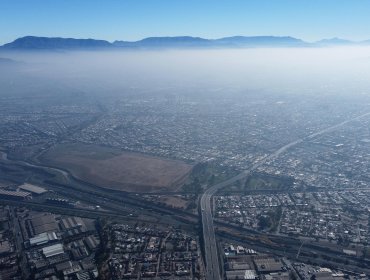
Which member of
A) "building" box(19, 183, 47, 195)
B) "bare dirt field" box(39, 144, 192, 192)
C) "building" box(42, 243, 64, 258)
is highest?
"building" box(42, 243, 64, 258)

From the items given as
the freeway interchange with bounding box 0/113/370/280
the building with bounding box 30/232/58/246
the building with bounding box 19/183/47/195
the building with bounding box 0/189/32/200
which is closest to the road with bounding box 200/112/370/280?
the freeway interchange with bounding box 0/113/370/280

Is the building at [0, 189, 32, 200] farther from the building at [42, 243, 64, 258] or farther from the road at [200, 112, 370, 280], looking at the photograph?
the road at [200, 112, 370, 280]

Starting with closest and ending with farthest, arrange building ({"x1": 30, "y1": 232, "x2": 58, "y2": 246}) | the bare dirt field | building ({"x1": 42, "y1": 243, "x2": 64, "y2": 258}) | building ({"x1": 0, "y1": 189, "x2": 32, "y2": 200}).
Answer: building ({"x1": 42, "y1": 243, "x2": 64, "y2": 258})
building ({"x1": 30, "y1": 232, "x2": 58, "y2": 246})
building ({"x1": 0, "y1": 189, "x2": 32, "y2": 200})
the bare dirt field

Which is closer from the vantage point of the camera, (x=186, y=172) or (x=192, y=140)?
(x=186, y=172)

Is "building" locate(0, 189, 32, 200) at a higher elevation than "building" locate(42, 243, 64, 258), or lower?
lower

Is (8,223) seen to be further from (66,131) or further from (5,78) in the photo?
(5,78)

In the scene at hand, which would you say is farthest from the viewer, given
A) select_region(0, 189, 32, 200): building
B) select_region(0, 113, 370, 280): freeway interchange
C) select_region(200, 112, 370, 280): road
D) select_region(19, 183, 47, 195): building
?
select_region(19, 183, 47, 195): building

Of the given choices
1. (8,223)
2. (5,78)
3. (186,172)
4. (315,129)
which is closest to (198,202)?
(186,172)

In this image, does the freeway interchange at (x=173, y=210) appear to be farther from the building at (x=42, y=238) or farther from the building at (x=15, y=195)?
the building at (x=42, y=238)

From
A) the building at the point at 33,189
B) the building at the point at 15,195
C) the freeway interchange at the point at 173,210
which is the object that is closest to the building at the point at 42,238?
the freeway interchange at the point at 173,210
